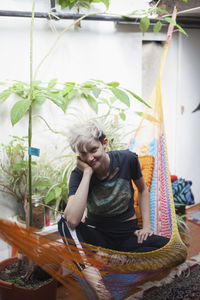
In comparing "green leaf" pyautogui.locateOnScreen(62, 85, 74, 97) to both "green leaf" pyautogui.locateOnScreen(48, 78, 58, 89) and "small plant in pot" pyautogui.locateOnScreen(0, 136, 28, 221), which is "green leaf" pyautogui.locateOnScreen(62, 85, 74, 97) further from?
"small plant in pot" pyautogui.locateOnScreen(0, 136, 28, 221)

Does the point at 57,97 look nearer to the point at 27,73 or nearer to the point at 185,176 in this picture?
the point at 27,73

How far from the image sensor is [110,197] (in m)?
1.43

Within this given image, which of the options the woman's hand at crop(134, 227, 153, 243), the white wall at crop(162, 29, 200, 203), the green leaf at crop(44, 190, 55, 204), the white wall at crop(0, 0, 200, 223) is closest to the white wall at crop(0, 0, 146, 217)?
the white wall at crop(0, 0, 200, 223)

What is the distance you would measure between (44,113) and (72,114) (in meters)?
0.19

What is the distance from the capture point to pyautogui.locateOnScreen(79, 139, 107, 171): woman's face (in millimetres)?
1317

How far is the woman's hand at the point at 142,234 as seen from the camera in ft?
4.67

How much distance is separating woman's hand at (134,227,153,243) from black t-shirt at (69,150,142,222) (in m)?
0.09

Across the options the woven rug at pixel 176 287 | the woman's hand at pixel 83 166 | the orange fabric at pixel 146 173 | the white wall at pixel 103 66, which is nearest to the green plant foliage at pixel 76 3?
the white wall at pixel 103 66

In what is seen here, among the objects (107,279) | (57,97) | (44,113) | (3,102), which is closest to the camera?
(107,279)

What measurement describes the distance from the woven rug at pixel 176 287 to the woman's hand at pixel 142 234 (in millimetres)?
443

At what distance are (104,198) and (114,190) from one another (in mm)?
63

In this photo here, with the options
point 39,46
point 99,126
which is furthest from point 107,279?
point 39,46

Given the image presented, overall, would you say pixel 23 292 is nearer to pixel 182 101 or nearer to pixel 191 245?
pixel 191 245

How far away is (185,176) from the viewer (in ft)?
9.44
